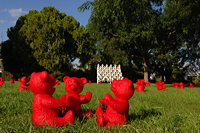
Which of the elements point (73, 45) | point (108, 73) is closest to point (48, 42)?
point (73, 45)

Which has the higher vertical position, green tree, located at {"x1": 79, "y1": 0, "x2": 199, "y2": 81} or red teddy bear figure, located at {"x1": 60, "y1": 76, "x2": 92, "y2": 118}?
green tree, located at {"x1": 79, "y1": 0, "x2": 199, "y2": 81}

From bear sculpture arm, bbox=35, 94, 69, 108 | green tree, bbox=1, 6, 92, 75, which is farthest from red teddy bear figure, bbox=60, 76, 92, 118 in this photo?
green tree, bbox=1, 6, 92, 75

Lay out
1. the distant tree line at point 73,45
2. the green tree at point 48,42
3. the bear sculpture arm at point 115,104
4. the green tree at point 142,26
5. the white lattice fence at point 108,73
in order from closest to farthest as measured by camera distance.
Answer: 1. the bear sculpture arm at point 115,104
2. the green tree at point 142,26
3. the distant tree line at point 73,45
4. the white lattice fence at point 108,73
5. the green tree at point 48,42

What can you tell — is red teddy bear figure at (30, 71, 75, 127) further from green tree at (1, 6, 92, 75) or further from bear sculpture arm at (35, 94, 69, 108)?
green tree at (1, 6, 92, 75)

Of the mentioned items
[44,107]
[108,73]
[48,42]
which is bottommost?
[44,107]

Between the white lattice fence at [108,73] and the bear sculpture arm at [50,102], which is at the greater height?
the white lattice fence at [108,73]

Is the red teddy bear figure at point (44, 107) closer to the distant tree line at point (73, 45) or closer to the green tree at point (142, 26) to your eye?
the green tree at point (142, 26)

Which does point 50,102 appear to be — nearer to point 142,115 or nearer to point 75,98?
point 75,98

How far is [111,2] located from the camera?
28.7 feet

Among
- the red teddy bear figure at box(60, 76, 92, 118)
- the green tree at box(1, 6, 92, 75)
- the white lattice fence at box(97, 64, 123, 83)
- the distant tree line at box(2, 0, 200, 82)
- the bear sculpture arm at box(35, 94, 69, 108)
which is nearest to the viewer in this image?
the bear sculpture arm at box(35, 94, 69, 108)

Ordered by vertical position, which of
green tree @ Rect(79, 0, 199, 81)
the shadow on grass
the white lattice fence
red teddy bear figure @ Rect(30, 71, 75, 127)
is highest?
green tree @ Rect(79, 0, 199, 81)

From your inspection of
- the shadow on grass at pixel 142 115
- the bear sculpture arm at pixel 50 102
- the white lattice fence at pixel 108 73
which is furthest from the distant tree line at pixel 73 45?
the bear sculpture arm at pixel 50 102

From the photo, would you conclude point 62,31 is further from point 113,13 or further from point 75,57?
point 113,13

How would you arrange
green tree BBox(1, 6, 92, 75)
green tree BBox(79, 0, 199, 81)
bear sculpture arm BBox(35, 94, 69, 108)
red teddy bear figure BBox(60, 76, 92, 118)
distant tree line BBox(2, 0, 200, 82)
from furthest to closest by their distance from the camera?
green tree BBox(1, 6, 92, 75), distant tree line BBox(2, 0, 200, 82), green tree BBox(79, 0, 199, 81), red teddy bear figure BBox(60, 76, 92, 118), bear sculpture arm BBox(35, 94, 69, 108)
